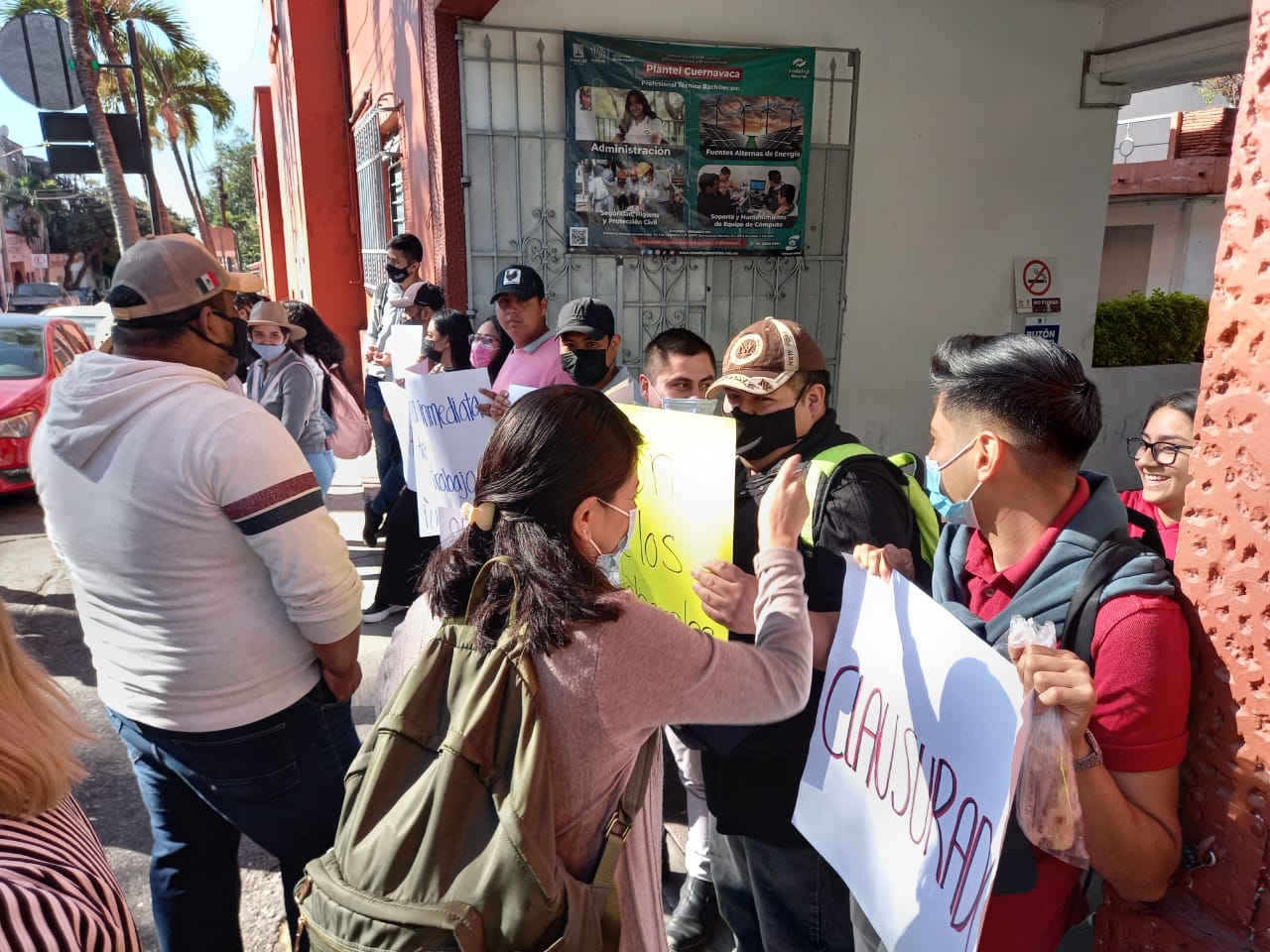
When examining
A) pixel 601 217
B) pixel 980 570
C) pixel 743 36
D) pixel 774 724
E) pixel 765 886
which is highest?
pixel 743 36

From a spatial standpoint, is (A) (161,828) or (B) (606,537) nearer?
(B) (606,537)

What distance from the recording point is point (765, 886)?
206 cm

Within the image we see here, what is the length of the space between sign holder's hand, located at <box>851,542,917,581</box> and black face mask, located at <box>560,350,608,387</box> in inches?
83.8

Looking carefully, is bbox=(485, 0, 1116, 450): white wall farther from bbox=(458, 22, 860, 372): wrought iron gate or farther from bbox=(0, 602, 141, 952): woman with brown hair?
bbox=(0, 602, 141, 952): woman with brown hair

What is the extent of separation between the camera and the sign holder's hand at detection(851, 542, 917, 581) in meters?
1.58

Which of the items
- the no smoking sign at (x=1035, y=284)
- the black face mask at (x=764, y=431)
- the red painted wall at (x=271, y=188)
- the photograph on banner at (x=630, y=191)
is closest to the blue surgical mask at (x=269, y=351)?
the photograph on banner at (x=630, y=191)

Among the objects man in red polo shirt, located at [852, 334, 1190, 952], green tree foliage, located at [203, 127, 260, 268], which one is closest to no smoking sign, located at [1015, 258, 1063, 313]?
man in red polo shirt, located at [852, 334, 1190, 952]

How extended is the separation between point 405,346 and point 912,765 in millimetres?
4260

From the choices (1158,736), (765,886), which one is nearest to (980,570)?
(1158,736)

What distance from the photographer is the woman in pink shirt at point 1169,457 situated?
2.59 metres

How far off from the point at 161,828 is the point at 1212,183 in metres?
20.1

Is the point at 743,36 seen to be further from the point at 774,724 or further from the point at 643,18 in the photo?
the point at 774,724

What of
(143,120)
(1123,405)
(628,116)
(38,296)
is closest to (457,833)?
(628,116)

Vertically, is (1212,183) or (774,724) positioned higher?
(1212,183)
